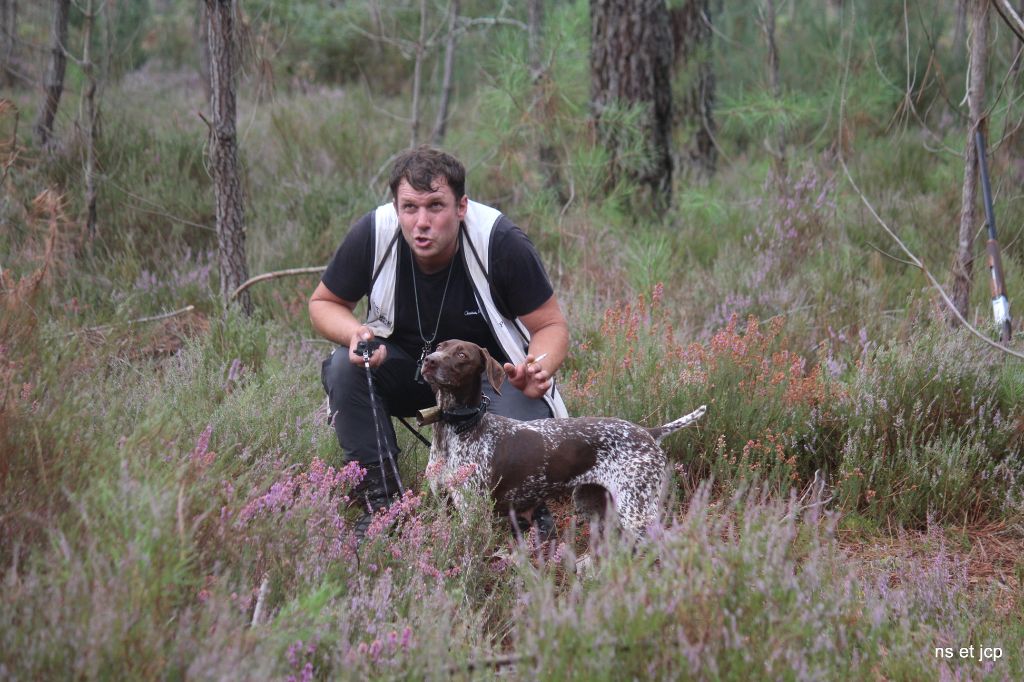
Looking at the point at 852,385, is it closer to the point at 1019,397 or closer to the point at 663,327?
the point at 1019,397

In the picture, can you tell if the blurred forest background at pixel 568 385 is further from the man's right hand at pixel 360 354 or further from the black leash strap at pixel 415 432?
the man's right hand at pixel 360 354

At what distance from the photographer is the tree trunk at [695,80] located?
941 centimetres

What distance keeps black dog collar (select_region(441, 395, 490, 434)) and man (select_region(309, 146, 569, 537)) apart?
0.34 meters

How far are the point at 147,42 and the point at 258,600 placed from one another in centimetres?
1473

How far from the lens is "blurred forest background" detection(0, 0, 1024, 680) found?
233 cm

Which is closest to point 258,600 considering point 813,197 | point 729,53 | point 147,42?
point 813,197

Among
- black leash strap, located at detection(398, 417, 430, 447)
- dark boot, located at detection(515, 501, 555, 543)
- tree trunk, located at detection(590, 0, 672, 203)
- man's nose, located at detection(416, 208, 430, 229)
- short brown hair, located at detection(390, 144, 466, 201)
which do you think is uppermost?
tree trunk, located at detection(590, 0, 672, 203)

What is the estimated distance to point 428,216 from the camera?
148 inches

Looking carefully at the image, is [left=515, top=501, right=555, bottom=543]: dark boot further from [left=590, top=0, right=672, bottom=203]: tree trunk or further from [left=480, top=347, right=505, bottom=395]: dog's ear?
[left=590, top=0, right=672, bottom=203]: tree trunk

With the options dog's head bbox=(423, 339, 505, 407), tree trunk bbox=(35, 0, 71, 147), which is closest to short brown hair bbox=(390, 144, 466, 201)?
dog's head bbox=(423, 339, 505, 407)

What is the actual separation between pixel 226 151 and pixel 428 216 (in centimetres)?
225

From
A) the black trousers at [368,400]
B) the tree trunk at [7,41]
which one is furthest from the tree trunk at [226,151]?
the tree trunk at [7,41]

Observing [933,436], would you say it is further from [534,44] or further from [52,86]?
[52,86]

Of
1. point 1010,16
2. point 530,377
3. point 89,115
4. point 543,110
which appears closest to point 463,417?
point 530,377
